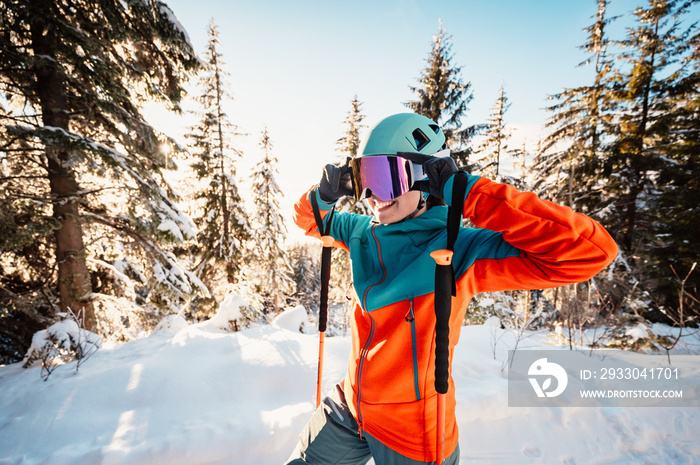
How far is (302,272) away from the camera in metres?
36.7

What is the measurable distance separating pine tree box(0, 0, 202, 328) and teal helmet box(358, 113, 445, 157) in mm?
5895

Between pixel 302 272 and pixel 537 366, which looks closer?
pixel 537 366

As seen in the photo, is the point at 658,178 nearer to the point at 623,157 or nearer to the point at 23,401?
the point at 623,157

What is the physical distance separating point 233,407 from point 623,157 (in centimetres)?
1684

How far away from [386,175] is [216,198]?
13.9m

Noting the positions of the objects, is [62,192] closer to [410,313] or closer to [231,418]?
[231,418]

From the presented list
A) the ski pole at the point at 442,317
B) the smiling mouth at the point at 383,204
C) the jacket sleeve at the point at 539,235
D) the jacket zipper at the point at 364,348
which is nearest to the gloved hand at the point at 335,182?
the smiling mouth at the point at 383,204

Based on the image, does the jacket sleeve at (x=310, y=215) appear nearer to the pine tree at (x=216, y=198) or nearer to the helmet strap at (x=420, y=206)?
the helmet strap at (x=420, y=206)

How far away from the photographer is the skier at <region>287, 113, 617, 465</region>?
1127 mm

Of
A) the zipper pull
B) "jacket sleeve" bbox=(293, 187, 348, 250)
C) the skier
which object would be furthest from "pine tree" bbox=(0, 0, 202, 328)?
the zipper pull

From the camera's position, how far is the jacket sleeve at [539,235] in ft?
3.52

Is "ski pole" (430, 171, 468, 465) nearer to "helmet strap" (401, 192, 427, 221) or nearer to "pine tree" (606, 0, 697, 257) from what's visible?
"helmet strap" (401, 192, 427, 221)

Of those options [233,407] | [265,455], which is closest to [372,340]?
[265,455]

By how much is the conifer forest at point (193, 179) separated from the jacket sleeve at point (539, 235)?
1150 mm
